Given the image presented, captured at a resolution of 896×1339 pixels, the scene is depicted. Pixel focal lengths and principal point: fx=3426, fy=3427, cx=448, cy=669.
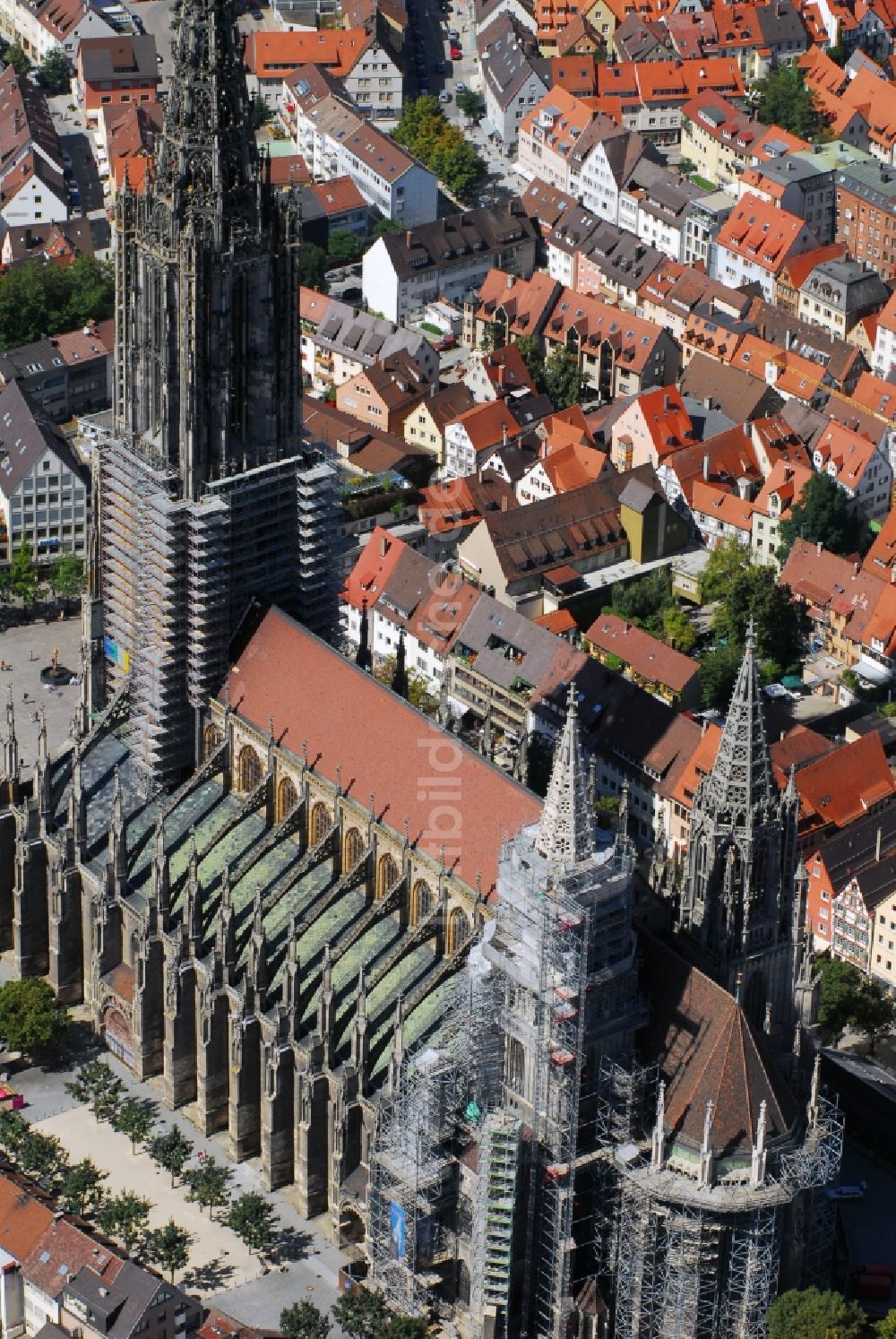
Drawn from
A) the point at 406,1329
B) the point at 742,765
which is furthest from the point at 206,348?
the point at 406,1329

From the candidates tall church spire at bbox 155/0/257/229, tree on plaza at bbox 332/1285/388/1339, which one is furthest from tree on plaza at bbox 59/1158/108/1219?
tall church spire at bbox 155/0/257/229

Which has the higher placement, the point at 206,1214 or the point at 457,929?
the point at 457,929

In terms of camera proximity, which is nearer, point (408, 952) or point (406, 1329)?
point (406, 1329)

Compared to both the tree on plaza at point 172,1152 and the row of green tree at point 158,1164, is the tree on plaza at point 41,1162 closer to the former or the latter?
the row of green tree at point 158,1164

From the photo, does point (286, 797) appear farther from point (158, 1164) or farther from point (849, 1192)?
point (849, 1192)

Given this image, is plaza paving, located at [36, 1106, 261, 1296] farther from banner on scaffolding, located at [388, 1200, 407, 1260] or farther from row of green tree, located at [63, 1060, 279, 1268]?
banner on scaffolding, located at [388, 1200, 407, 1260]

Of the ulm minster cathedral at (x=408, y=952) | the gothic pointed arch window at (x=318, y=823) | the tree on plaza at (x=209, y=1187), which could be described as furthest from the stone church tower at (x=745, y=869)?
the tree on plaza at (x=209, y=1187)
